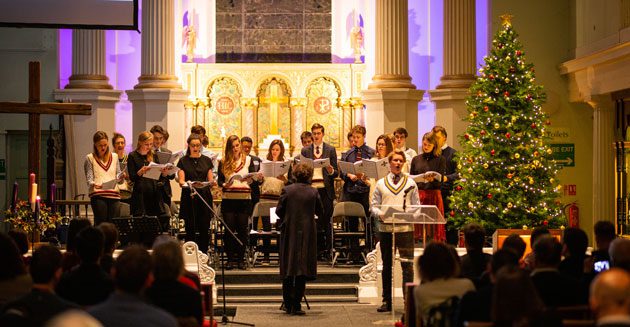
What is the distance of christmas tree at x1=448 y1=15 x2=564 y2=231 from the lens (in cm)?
1736

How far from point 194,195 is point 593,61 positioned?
9465 millimetres

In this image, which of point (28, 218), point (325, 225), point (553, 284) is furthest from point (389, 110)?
point (553, 284)

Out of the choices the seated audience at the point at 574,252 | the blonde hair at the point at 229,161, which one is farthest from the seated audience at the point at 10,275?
the blonde hair at the point at 229,161

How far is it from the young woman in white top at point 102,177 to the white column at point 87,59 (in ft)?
24.3

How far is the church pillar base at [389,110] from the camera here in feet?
75.3


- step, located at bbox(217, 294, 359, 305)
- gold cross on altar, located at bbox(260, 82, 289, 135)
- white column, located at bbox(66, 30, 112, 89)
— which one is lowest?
step, located at bbox(217, 294, 359, 305)

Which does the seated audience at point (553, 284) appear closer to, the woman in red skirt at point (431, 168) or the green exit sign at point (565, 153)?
the woman in red skirt at point (431, 168)

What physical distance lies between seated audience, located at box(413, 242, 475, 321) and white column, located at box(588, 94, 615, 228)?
14.4 metres

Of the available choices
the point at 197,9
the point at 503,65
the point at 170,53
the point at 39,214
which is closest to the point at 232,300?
the point at 39,214

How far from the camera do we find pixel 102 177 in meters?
16.3

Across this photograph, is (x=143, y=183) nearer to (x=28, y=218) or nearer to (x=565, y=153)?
(x=28, y=218)

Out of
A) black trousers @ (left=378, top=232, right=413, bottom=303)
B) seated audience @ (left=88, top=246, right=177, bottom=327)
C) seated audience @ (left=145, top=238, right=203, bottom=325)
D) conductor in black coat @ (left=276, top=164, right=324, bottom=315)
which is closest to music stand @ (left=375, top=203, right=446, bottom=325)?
black trousers @ (left=378, top=232, right=413, bottom=303)

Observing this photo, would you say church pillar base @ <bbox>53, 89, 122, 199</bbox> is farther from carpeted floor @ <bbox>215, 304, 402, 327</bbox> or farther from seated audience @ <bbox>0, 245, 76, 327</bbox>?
seated audience @ <bbox>0, 245, 76, 327</bbox>

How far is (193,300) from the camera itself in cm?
802
